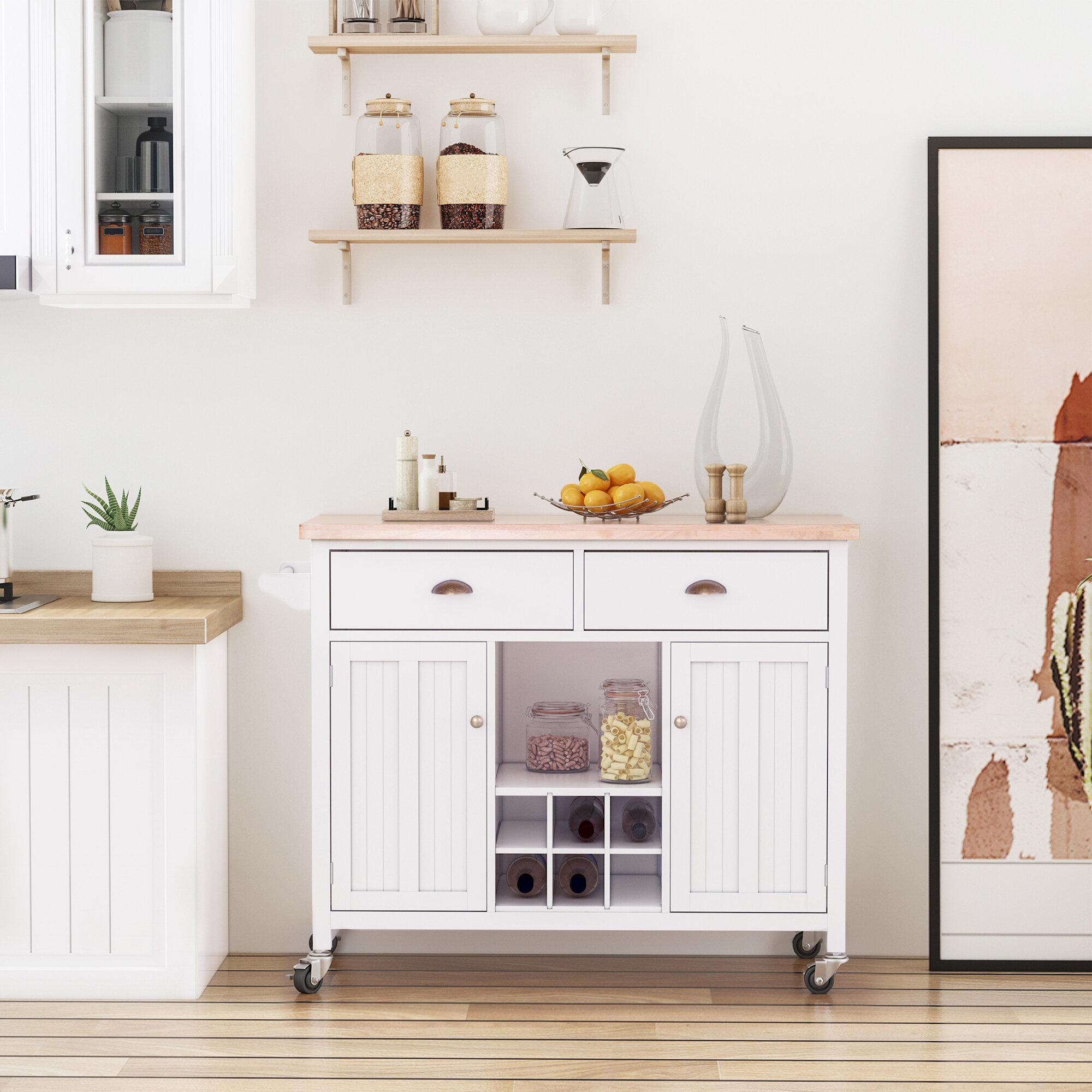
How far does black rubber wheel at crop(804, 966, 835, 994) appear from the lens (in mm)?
2518

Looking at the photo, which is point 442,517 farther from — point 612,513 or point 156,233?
point 156,233

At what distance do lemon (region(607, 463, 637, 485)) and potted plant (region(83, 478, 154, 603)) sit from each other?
3.45 feet

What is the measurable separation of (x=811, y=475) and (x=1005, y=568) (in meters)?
0.49

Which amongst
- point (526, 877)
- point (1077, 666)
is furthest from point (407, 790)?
point (1077, 666)

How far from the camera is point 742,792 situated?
2.43m

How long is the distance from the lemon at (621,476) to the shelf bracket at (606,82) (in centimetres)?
85

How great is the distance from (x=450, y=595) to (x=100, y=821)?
34.8 inches

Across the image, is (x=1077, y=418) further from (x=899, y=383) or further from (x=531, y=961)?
(x=531, y=961)

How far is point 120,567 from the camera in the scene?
103 inches

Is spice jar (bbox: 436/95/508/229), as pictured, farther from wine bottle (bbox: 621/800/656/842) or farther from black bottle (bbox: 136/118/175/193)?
wine bottle (bbox: 621/800/656/842)

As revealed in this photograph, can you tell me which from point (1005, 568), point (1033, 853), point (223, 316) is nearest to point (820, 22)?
point (1005, 568)

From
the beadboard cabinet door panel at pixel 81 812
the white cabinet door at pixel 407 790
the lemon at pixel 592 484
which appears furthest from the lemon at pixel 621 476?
the beadboard cabinet door panel at pixel 81 812

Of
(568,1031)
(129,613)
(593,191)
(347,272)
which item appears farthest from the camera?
(347,272)

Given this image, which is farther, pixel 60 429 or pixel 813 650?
pixel 60 429
